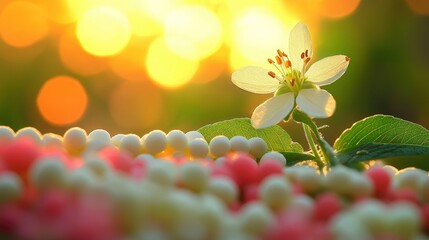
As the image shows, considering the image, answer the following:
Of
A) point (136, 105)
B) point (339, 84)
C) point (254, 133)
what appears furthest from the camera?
point (136, 105)

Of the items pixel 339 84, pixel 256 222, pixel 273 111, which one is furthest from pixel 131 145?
pixel 339 84

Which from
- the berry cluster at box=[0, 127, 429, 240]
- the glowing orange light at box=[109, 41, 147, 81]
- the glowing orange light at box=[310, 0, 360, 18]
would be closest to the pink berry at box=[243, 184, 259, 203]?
the berry cluster at box=[0, 127, 429, 240]

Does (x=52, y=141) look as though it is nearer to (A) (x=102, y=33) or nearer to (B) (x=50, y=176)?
(B) (x=50, y=176)

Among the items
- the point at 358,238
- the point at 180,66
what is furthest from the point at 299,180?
the point at 180,66

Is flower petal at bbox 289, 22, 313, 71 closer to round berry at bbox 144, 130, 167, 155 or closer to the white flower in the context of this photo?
the white flower

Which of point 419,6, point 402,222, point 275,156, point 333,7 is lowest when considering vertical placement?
point 402,222

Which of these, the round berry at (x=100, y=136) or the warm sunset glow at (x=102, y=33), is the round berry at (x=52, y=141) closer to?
the round berry at (x=100, y=136)

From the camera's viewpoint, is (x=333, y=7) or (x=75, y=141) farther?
(x=333, y=7)
